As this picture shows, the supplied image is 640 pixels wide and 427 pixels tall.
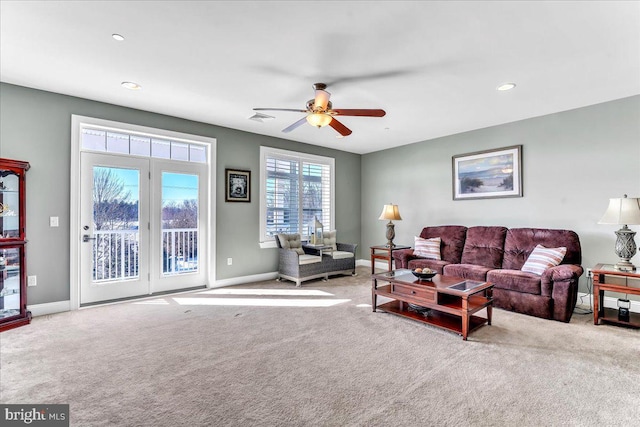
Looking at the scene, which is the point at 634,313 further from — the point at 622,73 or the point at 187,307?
the point at 187,307

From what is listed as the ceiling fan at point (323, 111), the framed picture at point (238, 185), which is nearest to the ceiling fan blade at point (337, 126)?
the ceiling fan at point (323, 111)

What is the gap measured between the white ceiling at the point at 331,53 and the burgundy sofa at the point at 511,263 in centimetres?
177

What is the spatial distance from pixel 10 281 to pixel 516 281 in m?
5.65

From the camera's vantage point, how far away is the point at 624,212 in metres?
3.31

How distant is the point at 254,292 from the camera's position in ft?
15.4

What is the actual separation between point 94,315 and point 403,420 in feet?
11.8

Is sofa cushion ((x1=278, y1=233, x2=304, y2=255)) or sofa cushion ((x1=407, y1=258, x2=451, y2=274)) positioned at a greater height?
sofa cushion ((x1=278, y1=233, x2=304, y2=255))

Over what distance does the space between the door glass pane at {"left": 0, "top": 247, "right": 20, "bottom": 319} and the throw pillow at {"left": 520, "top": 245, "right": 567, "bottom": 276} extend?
5855 mm

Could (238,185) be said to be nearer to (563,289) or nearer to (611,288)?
(563,289)

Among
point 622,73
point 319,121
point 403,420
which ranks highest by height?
point 622,73

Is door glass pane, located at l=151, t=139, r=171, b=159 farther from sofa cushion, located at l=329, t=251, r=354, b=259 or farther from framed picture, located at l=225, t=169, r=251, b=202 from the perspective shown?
sofa cushion, located at l=329, t=251, r=354, b=259

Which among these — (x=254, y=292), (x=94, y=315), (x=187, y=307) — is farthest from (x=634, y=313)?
(x=94, y=315)

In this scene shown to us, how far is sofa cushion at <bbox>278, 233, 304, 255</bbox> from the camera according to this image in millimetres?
5480

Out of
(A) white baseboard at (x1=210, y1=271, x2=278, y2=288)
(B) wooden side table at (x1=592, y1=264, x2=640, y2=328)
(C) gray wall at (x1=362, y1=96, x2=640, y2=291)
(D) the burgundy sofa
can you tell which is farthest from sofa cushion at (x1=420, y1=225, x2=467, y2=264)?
(A) white baseboard at (x1=210, y1=271, x2=278, y2=288)
